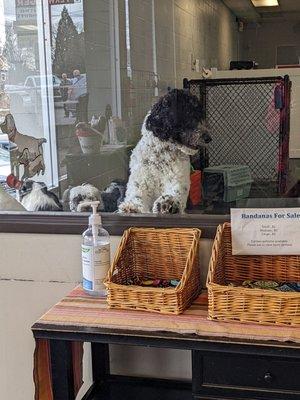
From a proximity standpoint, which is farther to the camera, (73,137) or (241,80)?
(241,80)

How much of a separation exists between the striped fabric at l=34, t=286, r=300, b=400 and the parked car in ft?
4.12

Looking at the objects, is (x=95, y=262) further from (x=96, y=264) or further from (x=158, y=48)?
(x=158, y=48)

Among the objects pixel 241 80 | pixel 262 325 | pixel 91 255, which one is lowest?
pixel 262 325

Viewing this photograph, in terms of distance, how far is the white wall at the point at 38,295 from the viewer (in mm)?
1785

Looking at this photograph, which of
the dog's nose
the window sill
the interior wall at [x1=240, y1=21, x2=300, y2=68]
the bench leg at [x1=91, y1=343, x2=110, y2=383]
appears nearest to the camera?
the window sill

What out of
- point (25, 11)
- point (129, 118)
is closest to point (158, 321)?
point (129, 118)

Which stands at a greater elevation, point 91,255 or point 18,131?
point 18,131

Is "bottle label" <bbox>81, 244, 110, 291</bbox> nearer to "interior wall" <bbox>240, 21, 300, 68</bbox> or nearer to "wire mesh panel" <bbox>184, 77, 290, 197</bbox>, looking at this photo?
"wire mesh panel" <bbox>184, 77, 290, 197</bbox>

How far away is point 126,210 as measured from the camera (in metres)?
1.85

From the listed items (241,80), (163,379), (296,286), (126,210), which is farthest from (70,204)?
(241,80)

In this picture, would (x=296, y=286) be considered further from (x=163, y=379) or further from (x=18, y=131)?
(x=18, y=131)

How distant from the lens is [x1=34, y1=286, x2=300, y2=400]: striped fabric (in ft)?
4.22

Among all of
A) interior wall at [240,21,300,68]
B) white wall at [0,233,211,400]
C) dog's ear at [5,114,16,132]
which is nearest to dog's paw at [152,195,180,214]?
white wall at [0,233,211,400]

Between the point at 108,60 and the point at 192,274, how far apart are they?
6.53 feet
